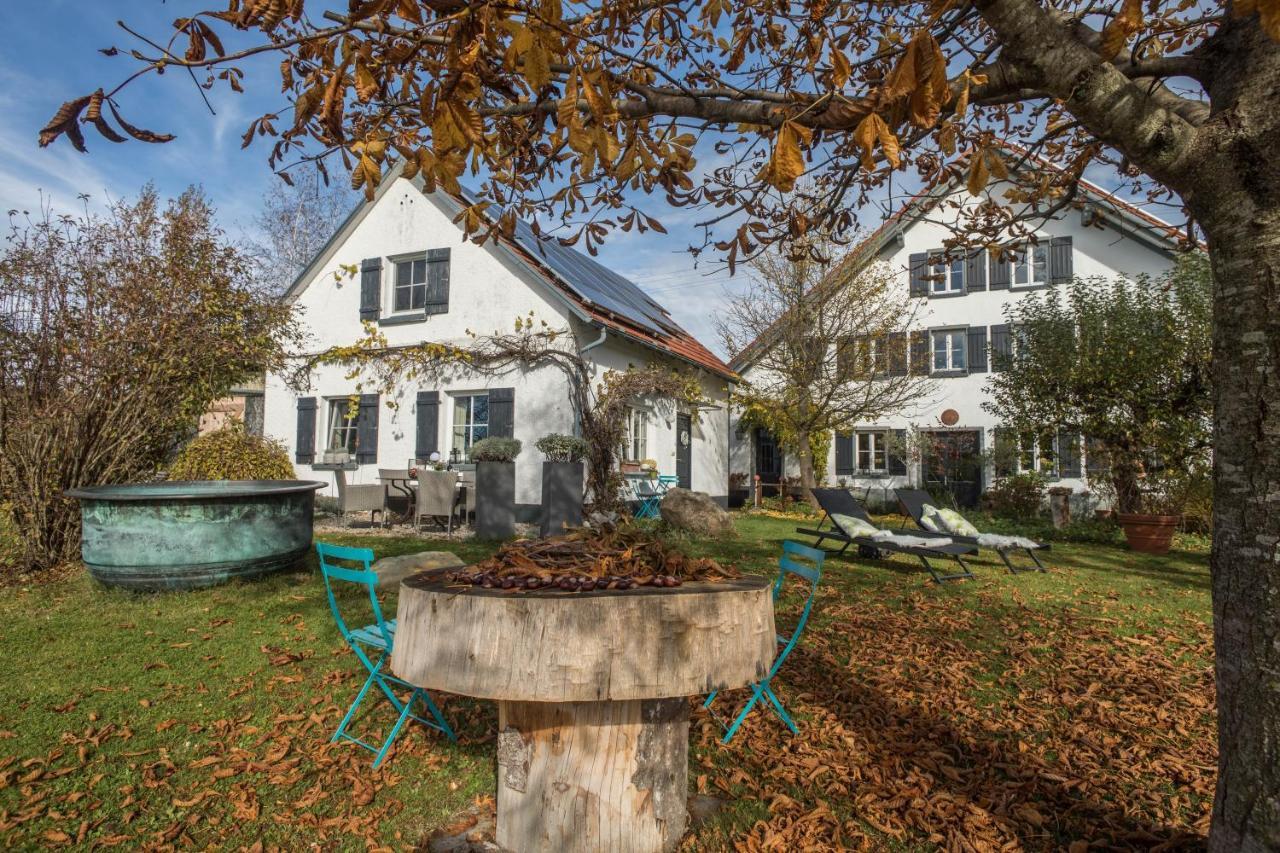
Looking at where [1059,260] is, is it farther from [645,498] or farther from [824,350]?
[645,498]

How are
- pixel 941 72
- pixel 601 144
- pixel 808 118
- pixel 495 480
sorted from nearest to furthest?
pixel 941 72 < pixel 601 144 < pixel 808 118 < pixel 495 480

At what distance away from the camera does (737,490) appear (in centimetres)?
1814

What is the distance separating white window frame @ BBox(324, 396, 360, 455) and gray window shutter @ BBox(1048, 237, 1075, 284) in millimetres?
16882

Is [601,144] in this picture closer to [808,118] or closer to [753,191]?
[808,118]

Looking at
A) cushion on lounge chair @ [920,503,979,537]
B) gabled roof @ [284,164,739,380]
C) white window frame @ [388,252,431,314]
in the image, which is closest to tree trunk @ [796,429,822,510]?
gabled roof @ [284,164,739,380]

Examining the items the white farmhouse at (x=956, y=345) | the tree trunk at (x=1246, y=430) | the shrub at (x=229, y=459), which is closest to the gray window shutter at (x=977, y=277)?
the white farmhouse at (x=956, y=345)

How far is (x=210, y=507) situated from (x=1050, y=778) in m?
6.23

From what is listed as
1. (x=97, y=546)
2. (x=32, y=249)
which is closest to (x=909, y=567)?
(x=97, y=546)

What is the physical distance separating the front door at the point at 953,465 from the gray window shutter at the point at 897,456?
0.52 m

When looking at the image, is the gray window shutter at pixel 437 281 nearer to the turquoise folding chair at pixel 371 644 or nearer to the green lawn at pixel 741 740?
the green lawn at pixel 741 740

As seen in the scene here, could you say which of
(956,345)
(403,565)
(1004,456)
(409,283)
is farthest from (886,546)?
(956,345)

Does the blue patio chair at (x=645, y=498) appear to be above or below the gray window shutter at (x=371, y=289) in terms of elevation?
below

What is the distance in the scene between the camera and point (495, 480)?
941 centimetres

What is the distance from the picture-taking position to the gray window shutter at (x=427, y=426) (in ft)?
39.2
